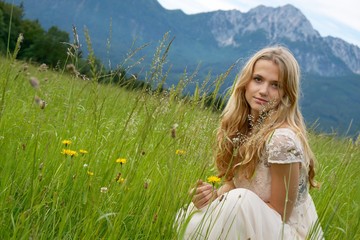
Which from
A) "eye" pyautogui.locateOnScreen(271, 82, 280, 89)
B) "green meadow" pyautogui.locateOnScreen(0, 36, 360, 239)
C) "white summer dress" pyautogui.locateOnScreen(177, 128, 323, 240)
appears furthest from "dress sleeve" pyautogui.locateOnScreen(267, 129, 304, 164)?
"eye" pyautogui.locateOnScreen(271, 82, 280, 89)

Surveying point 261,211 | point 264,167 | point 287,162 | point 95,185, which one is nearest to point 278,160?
point 287,162

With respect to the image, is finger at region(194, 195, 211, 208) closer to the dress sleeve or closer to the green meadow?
the green meadow

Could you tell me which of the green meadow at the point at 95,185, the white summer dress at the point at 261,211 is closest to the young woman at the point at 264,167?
the white summer dress at the point at 261,211

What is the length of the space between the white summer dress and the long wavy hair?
7cm

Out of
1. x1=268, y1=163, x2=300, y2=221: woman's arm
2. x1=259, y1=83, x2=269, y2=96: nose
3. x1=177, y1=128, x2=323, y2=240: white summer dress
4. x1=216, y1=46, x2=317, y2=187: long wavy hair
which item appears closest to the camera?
x1=177, y1=128, x2=323, y2=240: white summer dress

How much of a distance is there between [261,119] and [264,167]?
254mm

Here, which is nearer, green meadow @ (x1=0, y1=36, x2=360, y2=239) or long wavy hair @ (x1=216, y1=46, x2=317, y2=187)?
green meadow @ (x1=0, y1=36, x2=360, y2=239)

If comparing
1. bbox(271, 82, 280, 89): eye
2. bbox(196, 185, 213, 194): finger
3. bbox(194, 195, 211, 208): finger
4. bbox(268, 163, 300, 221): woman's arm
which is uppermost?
bbox(271, 82, 280, 89): eye

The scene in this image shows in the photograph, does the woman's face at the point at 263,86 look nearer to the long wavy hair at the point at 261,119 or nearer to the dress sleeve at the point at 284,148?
the long wavy hair at the point at 261,119

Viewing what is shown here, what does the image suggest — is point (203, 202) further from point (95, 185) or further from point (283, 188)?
point (95, 185)

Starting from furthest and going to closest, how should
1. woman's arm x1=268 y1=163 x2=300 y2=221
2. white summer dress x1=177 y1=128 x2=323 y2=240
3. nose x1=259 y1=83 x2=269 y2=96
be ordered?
nose x1=259 y1=83 x2=269 y2=96
woman's arm x1=268 y1=163 x2=300 y2=221
white summer dress x1=177 y1=128 x2=323 y2=240

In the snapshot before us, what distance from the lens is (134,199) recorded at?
196 cm

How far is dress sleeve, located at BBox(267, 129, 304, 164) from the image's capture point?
2.31 m

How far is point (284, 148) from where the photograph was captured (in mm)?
2330
